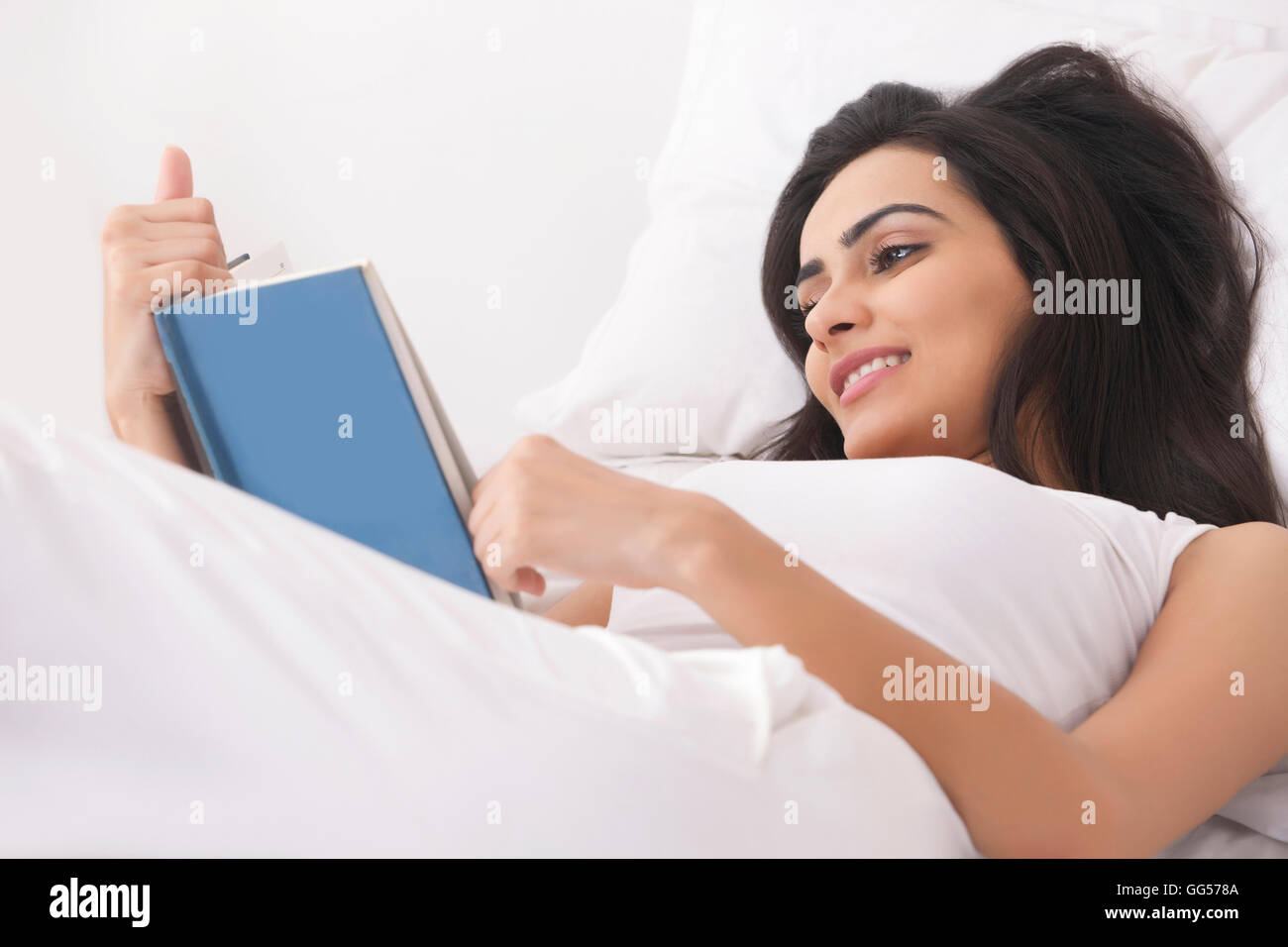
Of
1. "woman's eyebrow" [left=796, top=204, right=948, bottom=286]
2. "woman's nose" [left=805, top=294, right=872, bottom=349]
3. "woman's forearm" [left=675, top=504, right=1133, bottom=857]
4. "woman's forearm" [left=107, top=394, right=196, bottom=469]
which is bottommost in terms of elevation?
"woman's forearm" [left=675, top=504, right=1133, bottom=857]

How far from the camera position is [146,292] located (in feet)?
3.34

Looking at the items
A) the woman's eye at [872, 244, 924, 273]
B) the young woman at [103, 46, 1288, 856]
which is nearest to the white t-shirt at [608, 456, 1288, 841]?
the young woman at [103, 46, 1288, 856]

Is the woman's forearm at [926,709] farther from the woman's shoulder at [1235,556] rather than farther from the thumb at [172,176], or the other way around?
the thumb at [172,176]

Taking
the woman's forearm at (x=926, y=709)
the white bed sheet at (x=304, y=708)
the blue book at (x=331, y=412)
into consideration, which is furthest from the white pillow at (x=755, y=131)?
the white bed sheet at (x=304, y=708)

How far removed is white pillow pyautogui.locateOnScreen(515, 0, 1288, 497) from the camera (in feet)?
4.53

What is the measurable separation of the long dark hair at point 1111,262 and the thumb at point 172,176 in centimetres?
76

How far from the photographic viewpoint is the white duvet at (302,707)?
492 millimetres

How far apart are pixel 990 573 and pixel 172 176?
0.89m

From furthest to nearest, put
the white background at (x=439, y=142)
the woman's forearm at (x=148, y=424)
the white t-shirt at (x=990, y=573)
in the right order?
the white background at (x=439, y=142)
the woman's forearm at (x=148, y=424)
the white t-shirt at (x=990, y=573)

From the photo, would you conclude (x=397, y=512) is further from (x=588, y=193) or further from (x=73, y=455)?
(x=588, y=193)

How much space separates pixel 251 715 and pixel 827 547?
45cm

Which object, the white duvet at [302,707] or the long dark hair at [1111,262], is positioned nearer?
the white duvet at [302,707]

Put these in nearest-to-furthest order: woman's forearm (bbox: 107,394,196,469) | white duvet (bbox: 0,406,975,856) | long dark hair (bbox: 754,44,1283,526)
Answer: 1. white duvet (bbox: 0,406,975,856)
2. woman's forearm (bbox: 107,394,196,469)
3. long dark hair (bbox: 754,44,1283,526)

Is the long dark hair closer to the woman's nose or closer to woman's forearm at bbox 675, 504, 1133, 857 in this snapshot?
the woman's nose
